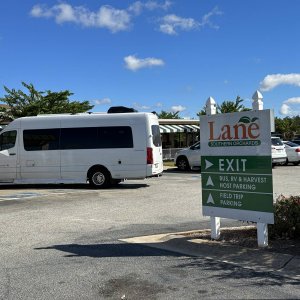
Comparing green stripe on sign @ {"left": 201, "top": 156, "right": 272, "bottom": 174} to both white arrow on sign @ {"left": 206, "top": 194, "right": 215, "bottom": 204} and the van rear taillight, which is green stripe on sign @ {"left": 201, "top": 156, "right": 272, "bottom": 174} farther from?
the van rear taillight

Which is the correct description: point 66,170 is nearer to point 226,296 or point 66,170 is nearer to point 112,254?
point 112,254

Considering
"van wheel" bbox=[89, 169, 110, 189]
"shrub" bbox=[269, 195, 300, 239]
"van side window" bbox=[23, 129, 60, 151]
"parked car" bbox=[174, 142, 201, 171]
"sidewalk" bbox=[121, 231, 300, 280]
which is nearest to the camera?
"sidewalk" bbox=[121, 231, 300, 280]

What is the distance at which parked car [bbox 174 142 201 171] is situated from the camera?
23.5 m

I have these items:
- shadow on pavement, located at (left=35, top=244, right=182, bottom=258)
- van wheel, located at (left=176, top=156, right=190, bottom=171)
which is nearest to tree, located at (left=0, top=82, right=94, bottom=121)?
van wheel, located at (left=176, top=156, right=190, bottom=171)

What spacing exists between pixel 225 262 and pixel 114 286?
1.62 metres

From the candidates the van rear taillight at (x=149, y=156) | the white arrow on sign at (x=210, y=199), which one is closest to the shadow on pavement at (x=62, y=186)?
the van rear taillight at (x=149, y=156)

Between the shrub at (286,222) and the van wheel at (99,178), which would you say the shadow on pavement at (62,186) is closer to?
the van wheel at (99,178)

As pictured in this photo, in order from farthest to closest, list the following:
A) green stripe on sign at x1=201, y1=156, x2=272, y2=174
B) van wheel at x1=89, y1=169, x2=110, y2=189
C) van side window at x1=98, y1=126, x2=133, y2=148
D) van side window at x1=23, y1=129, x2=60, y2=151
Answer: van side window at x1=23, y1=129, x2=60, y2=151, van wheel at x1=89, y1=169, x2=110, y2=189, van side window at x1=98, y1=126, x2=133, y2=148, green stripe on sign at x1=201, y1=156, x2=272, y2=174

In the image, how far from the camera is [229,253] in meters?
6.56

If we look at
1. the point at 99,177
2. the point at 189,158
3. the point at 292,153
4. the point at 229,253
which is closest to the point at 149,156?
the point at 99,177

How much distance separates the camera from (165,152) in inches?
1287

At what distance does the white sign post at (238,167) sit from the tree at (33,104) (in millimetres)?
28823

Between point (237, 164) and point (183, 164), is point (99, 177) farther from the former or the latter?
point (237, 164)

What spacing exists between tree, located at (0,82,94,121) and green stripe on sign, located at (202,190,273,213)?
28.9 m
